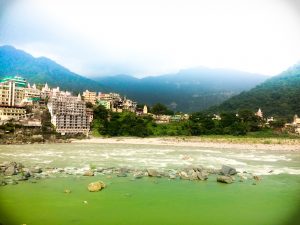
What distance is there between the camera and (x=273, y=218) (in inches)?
136

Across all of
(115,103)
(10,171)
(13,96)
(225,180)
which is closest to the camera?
(225,180)

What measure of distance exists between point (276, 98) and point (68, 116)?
63.1ft

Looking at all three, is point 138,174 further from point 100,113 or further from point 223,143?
point 100,113

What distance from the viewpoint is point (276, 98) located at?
105 feet

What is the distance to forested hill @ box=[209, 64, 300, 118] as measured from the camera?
1170 inches

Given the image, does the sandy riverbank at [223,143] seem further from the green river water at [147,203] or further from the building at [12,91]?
the green river water at [147,203]

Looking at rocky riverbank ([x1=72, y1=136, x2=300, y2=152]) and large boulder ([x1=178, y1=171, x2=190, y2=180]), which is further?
rocky riverbank ([x1=72, y1=136, x2=300, y2=152])

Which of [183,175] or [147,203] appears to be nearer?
[147,203]

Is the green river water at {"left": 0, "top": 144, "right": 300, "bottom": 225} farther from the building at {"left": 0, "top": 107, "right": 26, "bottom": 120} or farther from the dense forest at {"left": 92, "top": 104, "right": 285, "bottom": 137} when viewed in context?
the dense forest at {"left": 92, "top": 104, "right": 285, "bottom": 137}

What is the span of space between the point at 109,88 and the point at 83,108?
49.3ft

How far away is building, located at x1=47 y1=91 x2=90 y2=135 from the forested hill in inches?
603

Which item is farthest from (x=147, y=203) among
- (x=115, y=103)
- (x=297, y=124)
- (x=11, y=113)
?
(x=115, y=103)

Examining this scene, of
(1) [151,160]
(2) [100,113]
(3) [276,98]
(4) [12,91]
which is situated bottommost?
(1) [151,160]

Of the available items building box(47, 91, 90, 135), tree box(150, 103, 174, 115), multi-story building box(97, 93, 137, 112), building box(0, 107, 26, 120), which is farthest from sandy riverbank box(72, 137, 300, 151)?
tree box(150, 103, 174, 115)
